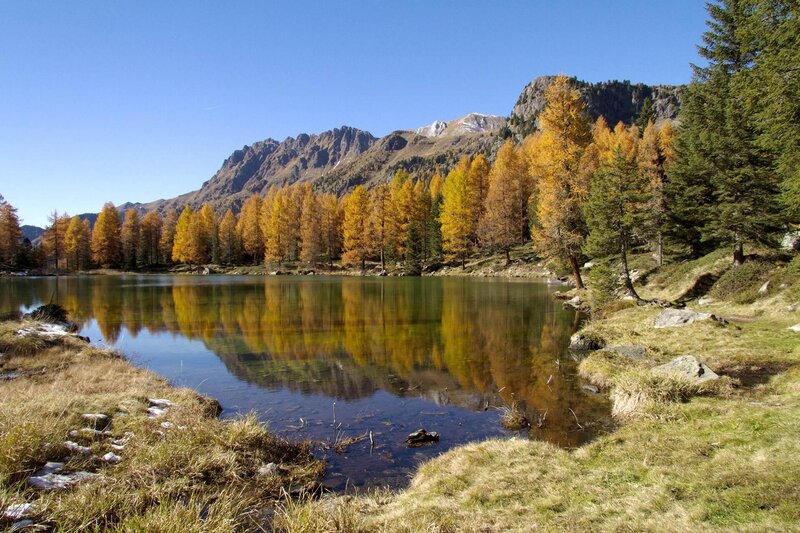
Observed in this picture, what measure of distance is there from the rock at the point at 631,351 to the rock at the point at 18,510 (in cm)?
1565

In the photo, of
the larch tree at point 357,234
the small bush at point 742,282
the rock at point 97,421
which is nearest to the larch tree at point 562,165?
the small bush at point 742,282

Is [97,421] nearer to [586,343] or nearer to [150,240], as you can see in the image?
[586,343]

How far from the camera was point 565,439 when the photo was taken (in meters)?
10.3

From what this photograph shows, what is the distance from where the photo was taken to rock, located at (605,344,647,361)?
609 inches

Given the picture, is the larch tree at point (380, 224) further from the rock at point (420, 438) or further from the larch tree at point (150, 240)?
the rock at point (420, 438)

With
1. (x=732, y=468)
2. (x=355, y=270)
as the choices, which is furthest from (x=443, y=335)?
(x=355, y=270)

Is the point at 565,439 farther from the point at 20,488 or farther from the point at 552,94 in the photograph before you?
the point at 552,94

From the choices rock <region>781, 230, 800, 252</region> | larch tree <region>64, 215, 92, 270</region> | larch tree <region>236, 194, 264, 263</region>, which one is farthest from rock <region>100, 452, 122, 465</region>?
larch tree <region>64, 215, 92, 270</region>

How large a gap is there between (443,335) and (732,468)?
54.2 feet

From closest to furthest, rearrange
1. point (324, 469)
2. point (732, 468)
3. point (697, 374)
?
point (732, 468)
point (324, 469)
point (697, 374)

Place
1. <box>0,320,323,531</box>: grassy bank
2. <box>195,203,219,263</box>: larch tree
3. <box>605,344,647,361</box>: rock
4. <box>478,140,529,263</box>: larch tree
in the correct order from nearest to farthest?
<box>0,320,323,531</box>: grassy bank, <box>605,344,647,361</box>: rock, <box>478,140,529,263</box>: larch tree, <box>195,203,219,263</box>: larch tree

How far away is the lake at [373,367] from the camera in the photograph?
36.0 feet

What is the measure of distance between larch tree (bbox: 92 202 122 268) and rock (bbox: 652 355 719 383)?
385 ft

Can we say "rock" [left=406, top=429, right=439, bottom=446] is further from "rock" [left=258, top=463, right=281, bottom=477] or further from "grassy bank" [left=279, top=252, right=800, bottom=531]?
"rock" [left=258, top=463, right=281, bottom=477]
